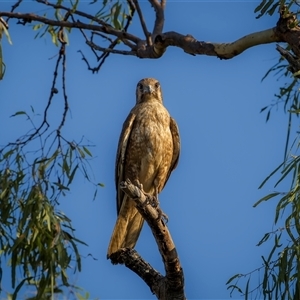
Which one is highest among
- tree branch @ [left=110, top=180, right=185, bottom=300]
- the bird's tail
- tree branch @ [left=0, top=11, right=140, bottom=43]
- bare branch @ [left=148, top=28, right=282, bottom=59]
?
tree branch @ [left=0, top=11, right=140, bottom=43]

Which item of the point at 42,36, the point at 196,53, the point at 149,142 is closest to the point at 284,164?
the point at 196,53

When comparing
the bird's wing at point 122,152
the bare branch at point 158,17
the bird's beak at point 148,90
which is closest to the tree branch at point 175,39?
the bare branch at point 158,17

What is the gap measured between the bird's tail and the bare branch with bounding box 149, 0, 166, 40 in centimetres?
114

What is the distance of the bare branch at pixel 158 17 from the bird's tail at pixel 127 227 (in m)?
1.14

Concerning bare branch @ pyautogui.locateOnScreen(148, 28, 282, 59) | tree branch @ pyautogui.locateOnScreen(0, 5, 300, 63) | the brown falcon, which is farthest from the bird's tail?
bare branch @ pyautogui.locateOnScreen(148, 28, 282, 59)

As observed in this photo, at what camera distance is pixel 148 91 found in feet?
23.2

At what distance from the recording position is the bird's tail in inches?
256

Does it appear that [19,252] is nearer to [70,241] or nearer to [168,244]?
[70,241]

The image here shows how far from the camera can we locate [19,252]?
5488 mm

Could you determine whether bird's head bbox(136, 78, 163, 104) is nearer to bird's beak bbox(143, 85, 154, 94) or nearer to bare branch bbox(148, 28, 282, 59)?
bird's beak bbox(143, 85, 154, 94)

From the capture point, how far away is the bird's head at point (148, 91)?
706 cm

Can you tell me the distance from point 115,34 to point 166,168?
118 cm

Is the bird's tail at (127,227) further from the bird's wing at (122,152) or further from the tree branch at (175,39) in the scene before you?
the tree branch at (175,39)

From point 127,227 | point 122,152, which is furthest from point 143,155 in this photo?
point 127,227
